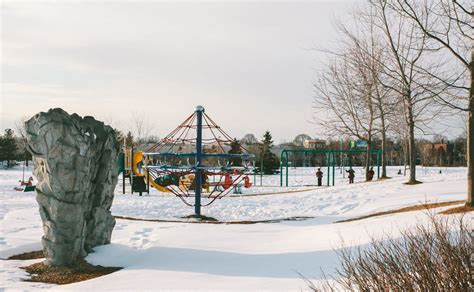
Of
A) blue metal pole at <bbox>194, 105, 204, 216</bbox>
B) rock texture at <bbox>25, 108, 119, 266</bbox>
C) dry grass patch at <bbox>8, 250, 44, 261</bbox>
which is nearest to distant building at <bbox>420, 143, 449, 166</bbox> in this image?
blue metal pole at <bbox>194, 105, 204, 216</bbox>

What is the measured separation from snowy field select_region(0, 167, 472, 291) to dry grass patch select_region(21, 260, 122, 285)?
0.75 ft

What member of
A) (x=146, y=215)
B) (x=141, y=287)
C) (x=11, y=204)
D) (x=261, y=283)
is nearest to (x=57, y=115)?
(x=141, y=287)

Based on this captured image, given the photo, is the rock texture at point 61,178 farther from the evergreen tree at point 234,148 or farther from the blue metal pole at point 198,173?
the evergreen tree at point 234,148

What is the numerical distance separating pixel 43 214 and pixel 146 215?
653cm

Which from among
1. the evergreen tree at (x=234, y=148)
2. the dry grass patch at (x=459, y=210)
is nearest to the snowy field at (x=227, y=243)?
the dry grass patch at (x=459, y=210)

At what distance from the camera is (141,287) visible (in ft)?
21.1

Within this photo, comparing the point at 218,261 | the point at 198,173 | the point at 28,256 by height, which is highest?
the point at 198,173

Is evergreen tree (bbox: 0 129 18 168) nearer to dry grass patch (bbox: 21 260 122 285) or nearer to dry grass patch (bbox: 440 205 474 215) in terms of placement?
dry grass patch (bbox: 21 260 122 285)

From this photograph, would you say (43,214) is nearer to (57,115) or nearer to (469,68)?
(57,115)

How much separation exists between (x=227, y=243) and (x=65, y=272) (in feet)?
10.0

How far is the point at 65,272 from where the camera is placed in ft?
24.9

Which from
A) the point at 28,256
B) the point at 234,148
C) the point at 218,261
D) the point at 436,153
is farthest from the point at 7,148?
the point at 436,153

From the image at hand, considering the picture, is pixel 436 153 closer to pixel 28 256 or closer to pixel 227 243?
pixel 227 243

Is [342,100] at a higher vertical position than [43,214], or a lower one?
higher
